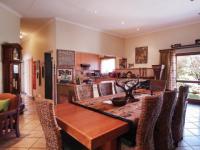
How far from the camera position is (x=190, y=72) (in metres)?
5.96

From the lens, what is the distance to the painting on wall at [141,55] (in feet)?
23.0

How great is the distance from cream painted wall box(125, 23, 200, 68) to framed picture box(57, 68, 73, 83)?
345 cm

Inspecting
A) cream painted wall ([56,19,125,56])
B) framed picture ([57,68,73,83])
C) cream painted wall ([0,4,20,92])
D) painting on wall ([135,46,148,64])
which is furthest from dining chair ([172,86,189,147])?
painting on wall ([135,46,148,64])

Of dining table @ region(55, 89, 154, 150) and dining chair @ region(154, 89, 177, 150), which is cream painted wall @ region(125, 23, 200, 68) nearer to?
dining chair @ region(154, 89, 177, 150)

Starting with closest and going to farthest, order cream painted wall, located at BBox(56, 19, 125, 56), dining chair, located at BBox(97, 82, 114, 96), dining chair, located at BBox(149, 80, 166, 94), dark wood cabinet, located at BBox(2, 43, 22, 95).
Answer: dining chair, located at BBox(97, 82, 114, 96) → dining chair, located at BBox(149, 80, 166, 94) → dark wood cabinet, located at BBox(2, 43, 22, 95) → cream painted wall, located at BBox(56, 19, 125, 56)

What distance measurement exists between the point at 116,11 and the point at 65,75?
2.69 metres

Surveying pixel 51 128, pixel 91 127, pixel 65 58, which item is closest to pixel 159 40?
pixel 65 58

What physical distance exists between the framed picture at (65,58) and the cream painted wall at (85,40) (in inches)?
6.9

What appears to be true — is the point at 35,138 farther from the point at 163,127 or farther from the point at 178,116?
the point at 178,116

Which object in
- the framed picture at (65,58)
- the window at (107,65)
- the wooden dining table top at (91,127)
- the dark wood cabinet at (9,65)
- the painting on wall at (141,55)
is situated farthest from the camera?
the window at (107,65)

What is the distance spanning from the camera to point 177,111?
2.61 meters

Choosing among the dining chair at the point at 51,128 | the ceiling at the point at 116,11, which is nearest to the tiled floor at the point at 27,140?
the dining chair at the point at 51,128

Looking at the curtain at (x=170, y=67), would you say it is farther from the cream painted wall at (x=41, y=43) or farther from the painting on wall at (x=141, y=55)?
the cream painted wall at (x=41, y=43)

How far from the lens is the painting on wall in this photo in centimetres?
702
